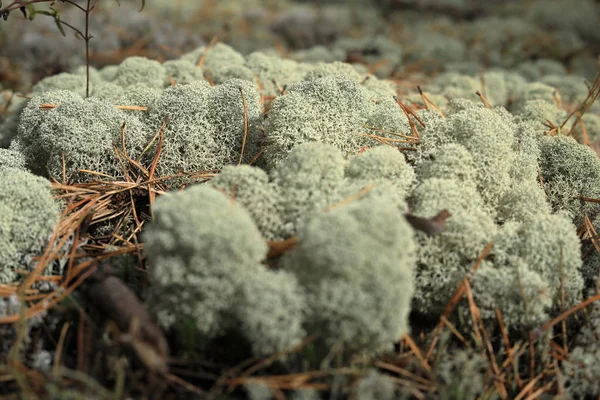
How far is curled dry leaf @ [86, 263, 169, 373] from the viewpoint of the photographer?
144cm

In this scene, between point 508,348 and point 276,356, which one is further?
point 508,348

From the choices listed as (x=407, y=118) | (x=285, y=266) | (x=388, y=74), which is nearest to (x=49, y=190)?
(x=285, y=266)

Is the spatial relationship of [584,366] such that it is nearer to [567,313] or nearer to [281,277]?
[567,313]

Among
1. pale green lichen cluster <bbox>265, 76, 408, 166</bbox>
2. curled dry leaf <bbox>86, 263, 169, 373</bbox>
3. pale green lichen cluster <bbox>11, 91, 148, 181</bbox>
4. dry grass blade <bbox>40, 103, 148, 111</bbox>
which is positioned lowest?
curled dry leaf <bbox>86, 263, 169, 373</bbox>

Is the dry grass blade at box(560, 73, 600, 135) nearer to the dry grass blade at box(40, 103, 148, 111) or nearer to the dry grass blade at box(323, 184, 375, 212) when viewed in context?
the dry grass blade at box(323, 184, 375, 212)

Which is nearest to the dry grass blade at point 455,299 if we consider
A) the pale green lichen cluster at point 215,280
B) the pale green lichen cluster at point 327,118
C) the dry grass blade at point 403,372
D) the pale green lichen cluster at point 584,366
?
the dry grass blade at point 403,372

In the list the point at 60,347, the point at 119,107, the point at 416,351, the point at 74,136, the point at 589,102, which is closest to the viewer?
the point at 60,347

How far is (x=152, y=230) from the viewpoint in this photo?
65.2 inches

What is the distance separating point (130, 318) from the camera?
154 cm

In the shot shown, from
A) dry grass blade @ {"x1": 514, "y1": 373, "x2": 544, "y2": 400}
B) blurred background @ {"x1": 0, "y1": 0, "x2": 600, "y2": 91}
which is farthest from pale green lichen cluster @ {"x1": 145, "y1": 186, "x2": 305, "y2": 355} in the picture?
blurred background @ {"x1": 0, "y1": 0, "x2": 600, "y2": 91}

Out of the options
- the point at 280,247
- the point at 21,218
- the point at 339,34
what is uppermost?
the point at 339,34

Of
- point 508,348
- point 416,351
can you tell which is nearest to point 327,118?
point 416,351

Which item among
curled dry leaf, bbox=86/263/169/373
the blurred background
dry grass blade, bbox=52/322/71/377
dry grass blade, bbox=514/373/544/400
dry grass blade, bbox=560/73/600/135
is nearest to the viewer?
curled dry leaf, bbox=86/263/169/373

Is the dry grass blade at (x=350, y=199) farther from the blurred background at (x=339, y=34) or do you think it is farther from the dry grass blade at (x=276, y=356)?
the blurred background at (x=339, y=34)
